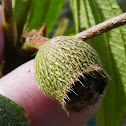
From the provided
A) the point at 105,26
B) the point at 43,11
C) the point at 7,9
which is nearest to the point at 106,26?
the point at 105,26

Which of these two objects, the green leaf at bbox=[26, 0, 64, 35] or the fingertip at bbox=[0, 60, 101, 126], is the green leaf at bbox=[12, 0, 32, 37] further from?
the fingertip at bbox=[0, 60, 101, 126]

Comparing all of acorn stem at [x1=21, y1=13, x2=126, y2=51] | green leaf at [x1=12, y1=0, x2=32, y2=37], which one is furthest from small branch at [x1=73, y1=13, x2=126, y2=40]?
green leaf at [x1=12, y1=0, x2=32, y2=37]

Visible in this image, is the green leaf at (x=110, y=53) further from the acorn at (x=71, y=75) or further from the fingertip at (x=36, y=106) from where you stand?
the acorn at (x=71, y=75)

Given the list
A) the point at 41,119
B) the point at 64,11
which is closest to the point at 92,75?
the point at 41,119

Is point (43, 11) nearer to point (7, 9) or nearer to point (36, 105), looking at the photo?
point (7, 9)

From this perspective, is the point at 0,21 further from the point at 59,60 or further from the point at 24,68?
the point at 59,60

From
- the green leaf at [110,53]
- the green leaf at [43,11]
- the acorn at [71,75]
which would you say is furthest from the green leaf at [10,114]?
the green leaf at [43,11]
